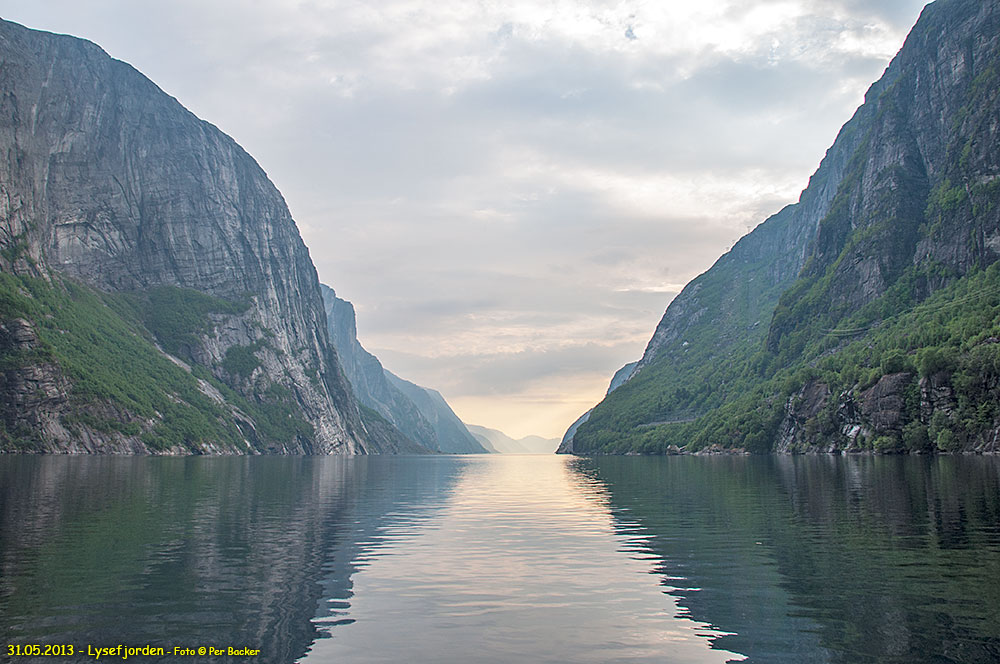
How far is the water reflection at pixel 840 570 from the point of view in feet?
58.3

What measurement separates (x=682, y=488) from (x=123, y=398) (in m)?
175

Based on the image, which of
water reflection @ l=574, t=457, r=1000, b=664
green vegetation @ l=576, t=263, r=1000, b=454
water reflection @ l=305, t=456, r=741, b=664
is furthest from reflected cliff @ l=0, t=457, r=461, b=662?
→ green vegetation @ l=576, t=263, r=1000, b=454

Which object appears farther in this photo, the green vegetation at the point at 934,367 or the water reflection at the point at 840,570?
the green vegetation at the point at 934,367

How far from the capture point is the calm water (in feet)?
58.6

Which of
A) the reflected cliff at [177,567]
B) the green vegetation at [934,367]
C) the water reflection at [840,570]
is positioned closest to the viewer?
the water reflection at [840,570]

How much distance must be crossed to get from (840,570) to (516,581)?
11526 mm

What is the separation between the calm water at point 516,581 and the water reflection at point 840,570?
11 centimetres

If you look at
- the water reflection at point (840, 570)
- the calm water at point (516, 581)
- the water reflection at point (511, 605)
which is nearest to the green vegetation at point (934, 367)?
the water reflection at point (840, 570)

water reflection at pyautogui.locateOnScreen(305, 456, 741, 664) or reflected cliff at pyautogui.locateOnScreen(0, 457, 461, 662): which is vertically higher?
reflected cliff at pyautogui.locateOnScreen(0, 457, 461, 662)

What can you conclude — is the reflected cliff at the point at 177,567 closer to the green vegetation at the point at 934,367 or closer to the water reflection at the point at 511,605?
the water reflection at the point at 511,605

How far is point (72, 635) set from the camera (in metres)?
18.0

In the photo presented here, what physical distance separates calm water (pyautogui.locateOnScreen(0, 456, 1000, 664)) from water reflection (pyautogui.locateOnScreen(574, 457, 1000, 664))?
0.11 m

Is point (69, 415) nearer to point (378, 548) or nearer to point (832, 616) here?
point (378, 548)

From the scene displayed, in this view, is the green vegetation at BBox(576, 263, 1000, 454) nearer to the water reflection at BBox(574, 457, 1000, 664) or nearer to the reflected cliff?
the water reflection at BBox(574, 457, 1000, 664)
